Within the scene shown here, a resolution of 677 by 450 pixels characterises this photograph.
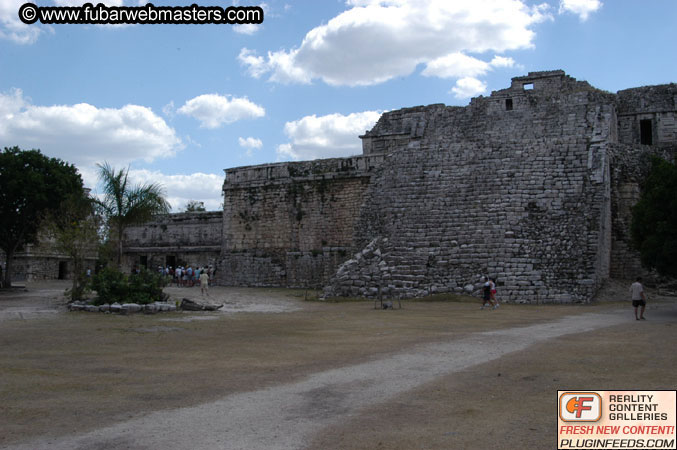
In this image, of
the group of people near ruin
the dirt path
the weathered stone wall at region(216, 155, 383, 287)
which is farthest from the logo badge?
the group of people near ruin

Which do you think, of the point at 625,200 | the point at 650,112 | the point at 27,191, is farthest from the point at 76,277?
the point at 650,112

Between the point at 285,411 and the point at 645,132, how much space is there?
2378 centimetres

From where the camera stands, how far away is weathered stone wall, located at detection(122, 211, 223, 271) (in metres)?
29.7

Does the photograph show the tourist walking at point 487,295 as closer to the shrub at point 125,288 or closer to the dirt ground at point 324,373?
the dirt ground at point 324,373

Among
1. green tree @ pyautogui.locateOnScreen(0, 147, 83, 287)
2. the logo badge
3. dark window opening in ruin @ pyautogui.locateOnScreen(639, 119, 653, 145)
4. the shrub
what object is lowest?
the logo badge

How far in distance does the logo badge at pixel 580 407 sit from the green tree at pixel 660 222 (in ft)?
31.4

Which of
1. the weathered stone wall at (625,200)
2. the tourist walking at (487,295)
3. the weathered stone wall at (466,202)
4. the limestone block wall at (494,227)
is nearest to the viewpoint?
the tourist walking at (487,295)

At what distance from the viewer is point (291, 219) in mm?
24203

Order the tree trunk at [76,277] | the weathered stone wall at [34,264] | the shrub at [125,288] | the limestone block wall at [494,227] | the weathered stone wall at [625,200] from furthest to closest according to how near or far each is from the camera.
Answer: the weathered stone wall at [34,264], the weathered stone wall at [625,200], the limestone block wall at [494,227], the tree trunk at [76,277], the shrub at [125,288]

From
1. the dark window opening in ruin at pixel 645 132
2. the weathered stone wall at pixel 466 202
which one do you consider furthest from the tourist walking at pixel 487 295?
the dark window opening in ruin at pixel 645 132

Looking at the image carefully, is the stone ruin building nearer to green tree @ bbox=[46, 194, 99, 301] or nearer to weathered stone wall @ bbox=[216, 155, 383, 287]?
weathered stone wall @ bbox=[216, 155, 383, 287]

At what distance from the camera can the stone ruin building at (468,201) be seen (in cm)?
1639

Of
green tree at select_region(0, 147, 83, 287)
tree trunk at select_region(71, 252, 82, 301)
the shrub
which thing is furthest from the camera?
green tree at select_region(0, 147, 83, 287)

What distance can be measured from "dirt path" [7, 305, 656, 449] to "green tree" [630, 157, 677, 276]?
6.81 metres
